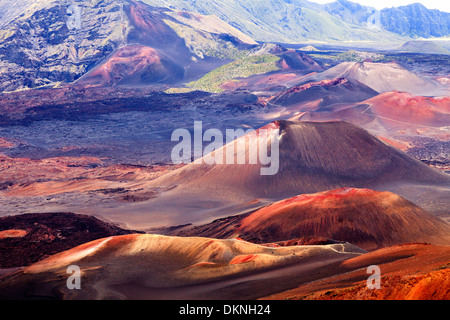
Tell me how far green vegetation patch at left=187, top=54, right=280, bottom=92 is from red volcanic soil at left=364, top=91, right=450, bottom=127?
42895 mm

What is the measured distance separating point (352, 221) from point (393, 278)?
15809 millimetres

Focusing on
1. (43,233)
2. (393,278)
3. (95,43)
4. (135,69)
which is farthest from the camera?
(95,43)

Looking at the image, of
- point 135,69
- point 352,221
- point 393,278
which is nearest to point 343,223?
point 352,221

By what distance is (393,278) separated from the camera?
14.8 meters

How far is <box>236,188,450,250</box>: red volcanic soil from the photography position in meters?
29.4

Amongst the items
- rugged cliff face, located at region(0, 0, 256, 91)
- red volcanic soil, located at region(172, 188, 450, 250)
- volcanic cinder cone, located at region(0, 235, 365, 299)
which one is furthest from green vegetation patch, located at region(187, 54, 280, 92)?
volcanic cinder cone, located at region(0, 235, 365, 299)

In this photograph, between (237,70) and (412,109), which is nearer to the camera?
(412,109)

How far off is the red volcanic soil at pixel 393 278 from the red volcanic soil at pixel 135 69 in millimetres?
106405

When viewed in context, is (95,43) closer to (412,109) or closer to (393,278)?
(412,109)

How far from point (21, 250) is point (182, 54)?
376 ft

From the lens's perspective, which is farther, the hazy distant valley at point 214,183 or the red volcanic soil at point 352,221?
the red volcanic soil at point 352,221

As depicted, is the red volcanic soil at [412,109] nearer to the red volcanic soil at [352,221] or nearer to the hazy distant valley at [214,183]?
the hazy distant valley at [214,183]

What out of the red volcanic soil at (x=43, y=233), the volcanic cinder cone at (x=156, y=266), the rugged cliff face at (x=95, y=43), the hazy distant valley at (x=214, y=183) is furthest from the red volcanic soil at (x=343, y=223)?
the rugged cliff face at (x=95, y=43)

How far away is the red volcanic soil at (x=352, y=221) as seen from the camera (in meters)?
29.4
